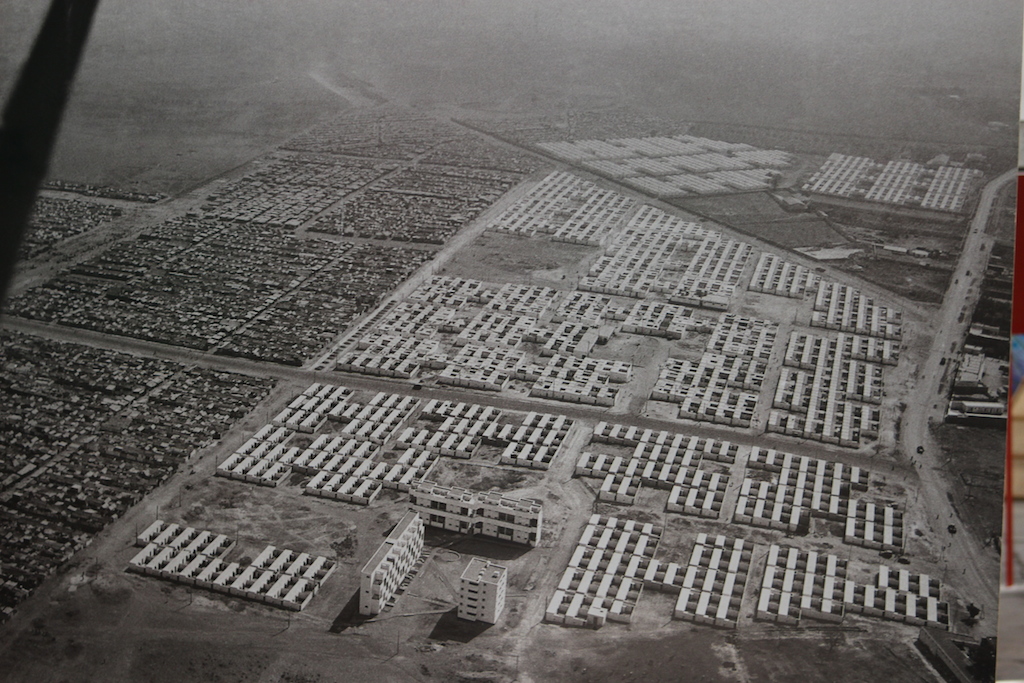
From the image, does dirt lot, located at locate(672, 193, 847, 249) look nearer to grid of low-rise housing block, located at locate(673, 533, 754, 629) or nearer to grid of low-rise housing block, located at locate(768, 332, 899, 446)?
grid of low-rise housing block, located at locate(768, 332, 899, 446)

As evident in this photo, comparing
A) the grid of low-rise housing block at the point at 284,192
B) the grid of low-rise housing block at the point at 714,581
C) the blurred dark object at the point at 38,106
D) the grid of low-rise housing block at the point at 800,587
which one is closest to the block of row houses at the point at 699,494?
the grid of low-rise housing block at the point at 714,581

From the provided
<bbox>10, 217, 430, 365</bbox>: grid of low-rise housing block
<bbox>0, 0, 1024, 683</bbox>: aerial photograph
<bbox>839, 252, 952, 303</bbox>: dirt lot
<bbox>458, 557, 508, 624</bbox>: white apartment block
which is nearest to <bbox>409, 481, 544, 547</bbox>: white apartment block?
<bbox>0, 0, 1024, 683</bbox>: aerial photograph

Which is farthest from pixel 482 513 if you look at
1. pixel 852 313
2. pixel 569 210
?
pixel 852 313

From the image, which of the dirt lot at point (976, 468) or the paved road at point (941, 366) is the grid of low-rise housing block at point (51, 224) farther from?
the dirt lot at point (976, 468)

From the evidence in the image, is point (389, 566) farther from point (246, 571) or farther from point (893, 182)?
point (893, 182)

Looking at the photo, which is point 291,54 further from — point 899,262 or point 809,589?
point 809,589

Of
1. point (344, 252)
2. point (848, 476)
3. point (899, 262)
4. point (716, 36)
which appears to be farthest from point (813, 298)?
point (344, 252)
